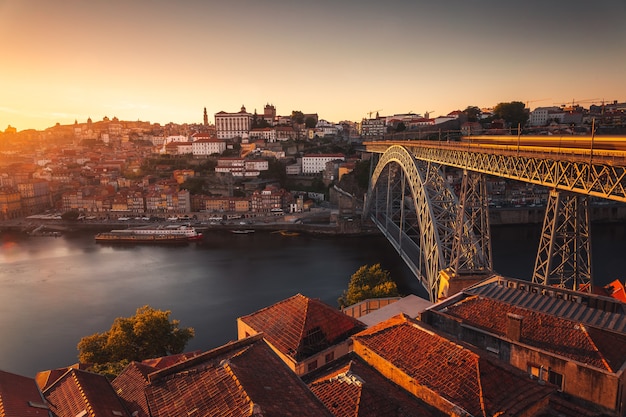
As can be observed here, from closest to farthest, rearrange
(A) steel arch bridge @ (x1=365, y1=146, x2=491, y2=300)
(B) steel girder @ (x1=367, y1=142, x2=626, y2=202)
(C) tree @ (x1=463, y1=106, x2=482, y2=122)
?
(B) steel girder @ (x1=367, y1=142, x2=626, y2=202), (A) steel arch bridge @ (x1=365, y1=146, x2=491, y2=300), (C) tree @ (x1=463, y1=106, x2=482, y2=122)

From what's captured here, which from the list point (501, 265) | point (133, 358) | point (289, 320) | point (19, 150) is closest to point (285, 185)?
point (501, 265)

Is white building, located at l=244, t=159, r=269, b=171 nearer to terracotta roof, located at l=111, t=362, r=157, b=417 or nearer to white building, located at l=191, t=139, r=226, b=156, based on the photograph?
white building, located at l=191, t=139, r=226, b=156

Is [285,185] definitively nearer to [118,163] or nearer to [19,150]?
[118,163]

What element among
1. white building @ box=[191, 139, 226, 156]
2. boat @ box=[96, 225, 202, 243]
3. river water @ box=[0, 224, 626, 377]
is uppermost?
white building @ box=[191, 139, 226, 156]

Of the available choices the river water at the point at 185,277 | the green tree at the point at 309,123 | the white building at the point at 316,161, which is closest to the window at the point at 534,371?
the river water at the point at 185,277

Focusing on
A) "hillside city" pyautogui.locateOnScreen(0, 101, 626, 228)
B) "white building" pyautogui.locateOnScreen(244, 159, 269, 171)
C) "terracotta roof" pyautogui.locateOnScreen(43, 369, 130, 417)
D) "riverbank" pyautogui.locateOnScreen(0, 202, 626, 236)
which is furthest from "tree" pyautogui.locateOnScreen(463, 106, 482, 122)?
"terracotta roof" pyautogui.locateOnScreen(43, 369, 130, 417)

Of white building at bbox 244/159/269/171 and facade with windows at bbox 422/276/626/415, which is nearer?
facade with windows at bbox 422/276/626/415
